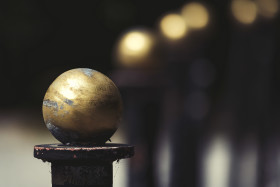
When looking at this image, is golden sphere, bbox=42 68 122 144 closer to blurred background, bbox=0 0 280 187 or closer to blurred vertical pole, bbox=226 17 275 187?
blurred background, bbox=0 0 280 187

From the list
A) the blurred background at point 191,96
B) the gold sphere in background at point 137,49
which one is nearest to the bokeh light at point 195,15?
the blurred background at point 191,96

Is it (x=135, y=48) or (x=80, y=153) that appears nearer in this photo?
(x=80, y=153)

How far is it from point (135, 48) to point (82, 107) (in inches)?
69.2

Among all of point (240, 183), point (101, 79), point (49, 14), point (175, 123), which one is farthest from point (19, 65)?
point (101, 79)

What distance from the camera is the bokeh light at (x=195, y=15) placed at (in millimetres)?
4016

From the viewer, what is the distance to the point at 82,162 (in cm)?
225

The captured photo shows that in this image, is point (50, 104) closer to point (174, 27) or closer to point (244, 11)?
point (174, 27)

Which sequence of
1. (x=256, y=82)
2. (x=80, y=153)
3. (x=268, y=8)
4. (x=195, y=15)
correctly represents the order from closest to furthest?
(x=80, y=153), (x=195, y=15), (x=256, y=82), (x=268, y=8)

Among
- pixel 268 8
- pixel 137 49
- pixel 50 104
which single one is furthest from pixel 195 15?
pixel 50 104

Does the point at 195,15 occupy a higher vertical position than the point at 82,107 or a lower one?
higher

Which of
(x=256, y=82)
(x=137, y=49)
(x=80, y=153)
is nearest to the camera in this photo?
(x=80, y=153)

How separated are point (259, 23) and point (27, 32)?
15.1 feet

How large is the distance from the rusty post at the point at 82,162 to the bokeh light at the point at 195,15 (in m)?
1.83

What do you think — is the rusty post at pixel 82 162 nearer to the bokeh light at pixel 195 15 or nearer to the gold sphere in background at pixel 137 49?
the gold sphere in background at pixel 137 49
